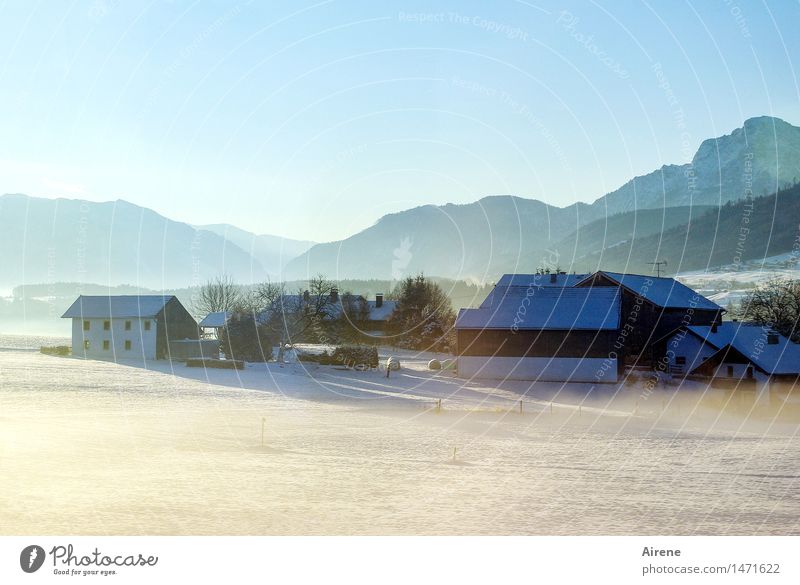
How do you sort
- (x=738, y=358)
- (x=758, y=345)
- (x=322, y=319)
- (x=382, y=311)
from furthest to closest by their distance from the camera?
1. (x=382, y=311)
2. (x=322, y=319)
3. (x=758, y=345)
4. (x=738, y=358)

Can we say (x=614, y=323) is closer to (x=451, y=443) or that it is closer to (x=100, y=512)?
(x=451, y=443)

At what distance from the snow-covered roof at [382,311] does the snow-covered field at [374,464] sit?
71.2 metres

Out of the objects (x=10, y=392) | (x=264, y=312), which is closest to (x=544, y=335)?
(x=264, y=312)

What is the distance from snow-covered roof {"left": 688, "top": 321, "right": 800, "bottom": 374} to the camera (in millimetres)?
60656

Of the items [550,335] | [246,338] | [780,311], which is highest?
[780,311]

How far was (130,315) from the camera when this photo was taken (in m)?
81.2

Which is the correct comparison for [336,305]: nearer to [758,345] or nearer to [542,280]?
[542,280]

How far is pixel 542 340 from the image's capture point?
64.2m

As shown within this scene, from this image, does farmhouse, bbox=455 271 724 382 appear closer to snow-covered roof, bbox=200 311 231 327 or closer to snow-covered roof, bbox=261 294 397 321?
snow-covered roof, bbox=261 294 397 321

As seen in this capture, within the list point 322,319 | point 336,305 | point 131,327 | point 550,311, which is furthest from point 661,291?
point 131,327

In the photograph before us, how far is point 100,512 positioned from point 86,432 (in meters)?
15.6

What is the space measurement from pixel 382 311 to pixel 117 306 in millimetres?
53042

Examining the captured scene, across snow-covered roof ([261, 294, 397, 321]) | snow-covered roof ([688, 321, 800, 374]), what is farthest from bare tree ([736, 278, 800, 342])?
snow-covered roof ([261, 294, 397, 321])

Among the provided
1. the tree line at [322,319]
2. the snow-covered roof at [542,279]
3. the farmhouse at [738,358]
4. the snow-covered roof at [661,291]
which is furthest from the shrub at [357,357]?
the farmhouse at [738,358]
